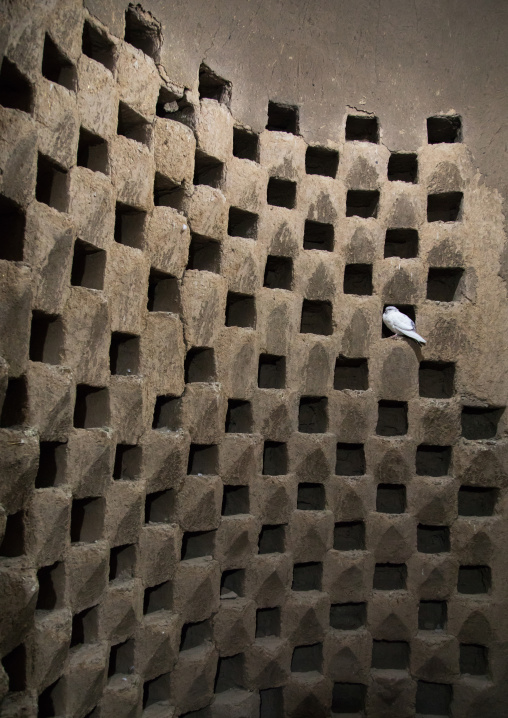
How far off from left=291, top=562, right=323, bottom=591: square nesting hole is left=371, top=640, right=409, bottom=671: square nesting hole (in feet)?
1.92

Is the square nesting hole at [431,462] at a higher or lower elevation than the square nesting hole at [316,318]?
lower

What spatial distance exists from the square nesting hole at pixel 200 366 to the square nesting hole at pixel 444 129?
230cm

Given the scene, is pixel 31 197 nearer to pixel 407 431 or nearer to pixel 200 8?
pixel 200 8

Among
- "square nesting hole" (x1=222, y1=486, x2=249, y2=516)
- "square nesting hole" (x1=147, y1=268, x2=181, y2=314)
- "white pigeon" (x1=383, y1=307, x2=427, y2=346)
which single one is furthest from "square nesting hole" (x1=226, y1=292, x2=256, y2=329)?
"square nesting hole" (x1=222, y1=486, x2=249, y2=516)

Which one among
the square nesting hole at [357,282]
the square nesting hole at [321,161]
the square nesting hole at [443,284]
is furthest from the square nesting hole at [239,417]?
the square nesting hole at [321,161]

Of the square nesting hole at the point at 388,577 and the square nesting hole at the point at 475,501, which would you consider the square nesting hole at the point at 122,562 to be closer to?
the square nesting hole at the point at 388,577

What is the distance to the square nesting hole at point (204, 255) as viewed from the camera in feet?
13.2

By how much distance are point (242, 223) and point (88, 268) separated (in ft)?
4.40

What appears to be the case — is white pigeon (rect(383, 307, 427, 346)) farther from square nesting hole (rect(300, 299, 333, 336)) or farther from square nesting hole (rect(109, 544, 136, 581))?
square nesting hole (rect(109, 544, 136, 581))

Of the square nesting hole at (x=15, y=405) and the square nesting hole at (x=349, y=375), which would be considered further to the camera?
the square nesting hole at (x=349, y=375)

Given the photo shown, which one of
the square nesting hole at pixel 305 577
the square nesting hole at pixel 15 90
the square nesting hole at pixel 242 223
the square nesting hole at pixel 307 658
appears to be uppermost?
the square nesting hole at pixel 15 90

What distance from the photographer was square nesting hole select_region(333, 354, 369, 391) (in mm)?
4531

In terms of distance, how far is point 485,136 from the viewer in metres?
4.57

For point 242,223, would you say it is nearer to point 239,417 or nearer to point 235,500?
point 239,417
